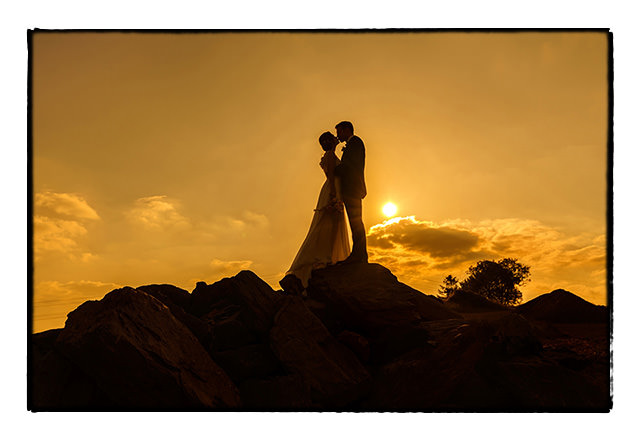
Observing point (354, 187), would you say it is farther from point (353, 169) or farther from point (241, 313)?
point (241, 313)

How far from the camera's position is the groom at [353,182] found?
402 inches

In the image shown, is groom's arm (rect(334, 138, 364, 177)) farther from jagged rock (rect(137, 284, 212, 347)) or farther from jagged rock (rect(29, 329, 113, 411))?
jagged rock (rect(29, 329, 113, 411))

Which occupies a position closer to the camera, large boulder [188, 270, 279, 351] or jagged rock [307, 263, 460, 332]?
large boulder [188, 270, 279, 351]

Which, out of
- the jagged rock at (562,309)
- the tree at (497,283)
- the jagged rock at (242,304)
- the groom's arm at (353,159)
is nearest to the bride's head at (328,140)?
the groom's arm at (353,159)

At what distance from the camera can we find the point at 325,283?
32.9 feet

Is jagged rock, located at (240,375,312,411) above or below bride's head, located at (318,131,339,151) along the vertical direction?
below

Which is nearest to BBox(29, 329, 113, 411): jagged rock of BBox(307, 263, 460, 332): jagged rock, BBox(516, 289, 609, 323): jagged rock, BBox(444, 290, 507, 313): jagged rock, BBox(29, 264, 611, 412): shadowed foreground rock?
BBox(29, 264, 611, 412): shadowed foreground rock

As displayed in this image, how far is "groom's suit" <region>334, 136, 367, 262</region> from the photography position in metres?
10.2

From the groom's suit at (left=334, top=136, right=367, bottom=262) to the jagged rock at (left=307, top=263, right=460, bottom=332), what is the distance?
36 centimetres

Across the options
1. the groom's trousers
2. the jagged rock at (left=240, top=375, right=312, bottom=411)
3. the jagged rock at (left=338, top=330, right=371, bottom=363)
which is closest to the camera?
the jagged rock at (left=240, top=375, right=312, bottom=411)

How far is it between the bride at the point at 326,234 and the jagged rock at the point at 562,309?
15.4 ft

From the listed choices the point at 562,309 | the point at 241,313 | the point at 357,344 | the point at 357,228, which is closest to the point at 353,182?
the point at 357,228

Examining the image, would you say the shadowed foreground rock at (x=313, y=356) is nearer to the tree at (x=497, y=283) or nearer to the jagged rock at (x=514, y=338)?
the jagged rock at (x=514, y=338)

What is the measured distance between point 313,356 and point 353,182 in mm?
3096
